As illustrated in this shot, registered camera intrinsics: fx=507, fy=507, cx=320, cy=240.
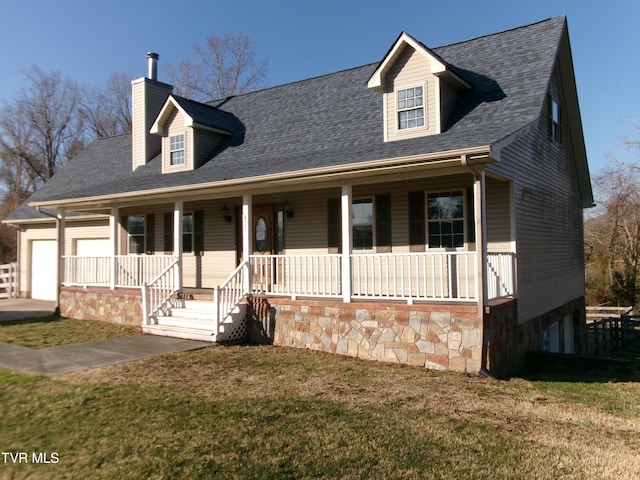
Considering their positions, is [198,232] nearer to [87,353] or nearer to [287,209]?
[287,209]

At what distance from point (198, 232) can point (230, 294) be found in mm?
4139

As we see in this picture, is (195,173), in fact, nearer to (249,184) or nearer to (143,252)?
(249,184)

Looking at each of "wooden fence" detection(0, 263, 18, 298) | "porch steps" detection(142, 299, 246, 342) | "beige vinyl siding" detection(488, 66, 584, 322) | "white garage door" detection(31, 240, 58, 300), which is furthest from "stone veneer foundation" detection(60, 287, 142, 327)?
"beige vinyl siding" detection(488, 66, 584, 322)

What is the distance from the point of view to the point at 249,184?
10320mm

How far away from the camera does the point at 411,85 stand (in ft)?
33.8

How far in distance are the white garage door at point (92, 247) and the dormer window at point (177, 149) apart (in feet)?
16.6

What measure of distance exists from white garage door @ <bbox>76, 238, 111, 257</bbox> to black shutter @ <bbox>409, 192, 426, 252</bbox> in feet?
37.1

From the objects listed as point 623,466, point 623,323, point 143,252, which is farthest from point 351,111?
point 623,323

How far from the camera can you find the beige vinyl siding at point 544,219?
970 centimetres

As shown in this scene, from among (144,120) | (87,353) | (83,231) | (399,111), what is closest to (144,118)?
(144,120)

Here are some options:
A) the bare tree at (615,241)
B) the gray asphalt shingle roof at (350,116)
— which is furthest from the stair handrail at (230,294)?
the bare tree at (615,241)

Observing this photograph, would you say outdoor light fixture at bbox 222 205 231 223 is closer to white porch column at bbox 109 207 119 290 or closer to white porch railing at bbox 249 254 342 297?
white porch railing at bbox 249 254 342 297

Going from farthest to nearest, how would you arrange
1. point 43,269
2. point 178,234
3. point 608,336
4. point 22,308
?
point 43,269 < point 22,308 < point 608,336 < point 178,234

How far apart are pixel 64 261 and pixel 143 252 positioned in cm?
217
